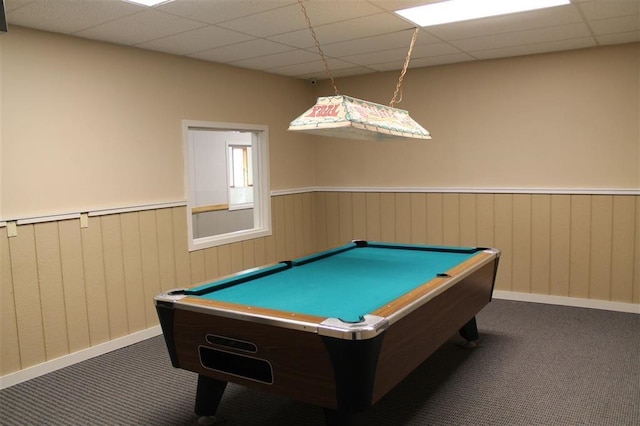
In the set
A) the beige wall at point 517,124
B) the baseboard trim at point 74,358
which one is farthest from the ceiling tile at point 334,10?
the baseboard trim at point 74,358

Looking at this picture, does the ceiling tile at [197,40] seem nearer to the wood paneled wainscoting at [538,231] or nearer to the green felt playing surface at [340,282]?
the green felt playing surface at [340,282]

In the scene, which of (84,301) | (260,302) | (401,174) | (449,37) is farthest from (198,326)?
(401,174)

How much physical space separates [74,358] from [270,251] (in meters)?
2.16

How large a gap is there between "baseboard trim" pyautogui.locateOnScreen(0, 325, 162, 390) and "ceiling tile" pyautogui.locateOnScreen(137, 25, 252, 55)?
2.17 metres

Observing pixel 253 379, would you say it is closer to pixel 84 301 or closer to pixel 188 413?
pixel 188 413

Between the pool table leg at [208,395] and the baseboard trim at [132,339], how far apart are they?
138 centimetres

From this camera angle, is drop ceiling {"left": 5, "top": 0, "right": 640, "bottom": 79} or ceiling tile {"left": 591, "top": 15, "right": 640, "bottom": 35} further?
ceiling tile {"left": 591, "top": 15, "right": 640, "bottom": 35}

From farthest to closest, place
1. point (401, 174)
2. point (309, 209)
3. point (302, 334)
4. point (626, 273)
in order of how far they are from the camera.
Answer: point (309, 209) → point (401, 174) → point (626, 273) → point (302, 334)

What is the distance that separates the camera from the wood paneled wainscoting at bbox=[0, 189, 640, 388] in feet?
11.0

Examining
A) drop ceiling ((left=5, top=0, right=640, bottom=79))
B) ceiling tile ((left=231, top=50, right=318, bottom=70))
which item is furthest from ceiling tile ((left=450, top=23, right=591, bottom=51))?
ceiling tile ((left=231, top=50, right=318, bottom=70))

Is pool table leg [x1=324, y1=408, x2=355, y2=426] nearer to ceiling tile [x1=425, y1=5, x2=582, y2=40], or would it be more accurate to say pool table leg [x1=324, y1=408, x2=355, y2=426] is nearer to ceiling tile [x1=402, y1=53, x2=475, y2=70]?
ceiling tile [x1=425, y1=5, x2=582, y2=40]

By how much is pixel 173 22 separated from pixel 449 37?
6.50 feet

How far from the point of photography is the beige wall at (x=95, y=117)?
3262 millimetres

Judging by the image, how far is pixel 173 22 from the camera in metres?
3.27
